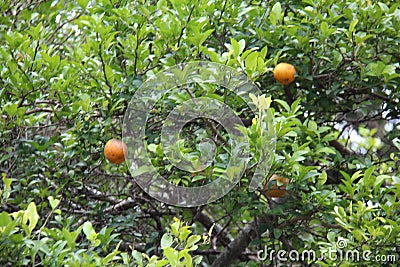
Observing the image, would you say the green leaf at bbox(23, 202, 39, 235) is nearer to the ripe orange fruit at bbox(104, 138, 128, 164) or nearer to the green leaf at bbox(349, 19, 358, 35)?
the ripe orange fruit at bbox(104, 138, 128, 164)

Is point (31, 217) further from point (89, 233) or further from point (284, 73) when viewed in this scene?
point (284, 73)

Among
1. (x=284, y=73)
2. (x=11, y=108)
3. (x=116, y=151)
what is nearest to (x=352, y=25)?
(x=284, y=73)

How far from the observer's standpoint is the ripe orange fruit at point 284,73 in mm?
2426

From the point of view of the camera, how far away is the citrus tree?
2068mm

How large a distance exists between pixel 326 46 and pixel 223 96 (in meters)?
0.62

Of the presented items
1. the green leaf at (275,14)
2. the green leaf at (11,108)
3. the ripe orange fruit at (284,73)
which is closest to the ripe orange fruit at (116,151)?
the green leaf at (11,108)

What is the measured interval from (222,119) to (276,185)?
0.33m

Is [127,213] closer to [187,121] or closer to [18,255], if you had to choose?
[187,121]

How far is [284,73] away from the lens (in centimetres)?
243

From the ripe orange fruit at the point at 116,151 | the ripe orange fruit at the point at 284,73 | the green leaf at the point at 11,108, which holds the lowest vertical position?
the ripe orange fruit at the point at 116,151

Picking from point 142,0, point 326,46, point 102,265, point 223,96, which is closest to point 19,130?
point 142,0

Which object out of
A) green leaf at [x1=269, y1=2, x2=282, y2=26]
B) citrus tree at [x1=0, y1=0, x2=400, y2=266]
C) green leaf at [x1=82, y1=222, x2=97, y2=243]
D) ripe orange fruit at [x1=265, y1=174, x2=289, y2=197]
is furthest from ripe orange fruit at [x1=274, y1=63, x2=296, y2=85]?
green leaf at [x1=82, y1=222, x2=97, y2=243]

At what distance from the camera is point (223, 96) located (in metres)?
2.16

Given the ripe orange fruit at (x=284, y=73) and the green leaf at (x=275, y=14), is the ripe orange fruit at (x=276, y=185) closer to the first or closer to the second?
the ripe orange fruit at (x=284, y=73)
